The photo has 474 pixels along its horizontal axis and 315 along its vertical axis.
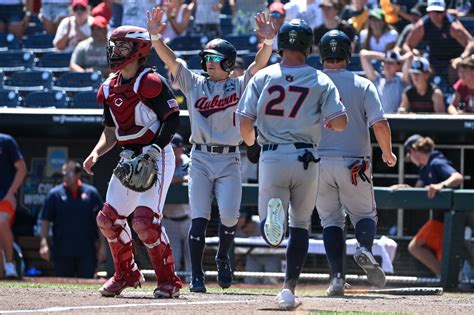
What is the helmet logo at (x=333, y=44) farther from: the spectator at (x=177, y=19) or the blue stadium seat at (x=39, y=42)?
the blue stadium seat at (x=39, y=42)

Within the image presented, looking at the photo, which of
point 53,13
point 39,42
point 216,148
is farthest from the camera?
point 53,13

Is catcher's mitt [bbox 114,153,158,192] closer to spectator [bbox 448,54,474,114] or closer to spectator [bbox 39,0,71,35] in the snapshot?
spectator [bbox 448,54,474,114]

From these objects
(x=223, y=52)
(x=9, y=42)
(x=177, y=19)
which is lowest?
(x=223, y=52)

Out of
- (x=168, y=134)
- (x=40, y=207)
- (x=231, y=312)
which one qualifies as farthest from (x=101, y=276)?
(x=231, y=312)

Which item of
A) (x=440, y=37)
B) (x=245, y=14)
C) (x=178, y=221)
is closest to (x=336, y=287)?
(x=178, y=221)

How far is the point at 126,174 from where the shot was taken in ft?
22.1

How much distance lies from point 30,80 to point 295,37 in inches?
303

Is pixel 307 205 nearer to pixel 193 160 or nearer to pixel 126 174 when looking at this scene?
pixel 126 174

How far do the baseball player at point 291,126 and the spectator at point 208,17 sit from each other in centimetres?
739

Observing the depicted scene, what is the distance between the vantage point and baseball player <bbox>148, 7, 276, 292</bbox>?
7984 mm

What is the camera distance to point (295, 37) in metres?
6.51

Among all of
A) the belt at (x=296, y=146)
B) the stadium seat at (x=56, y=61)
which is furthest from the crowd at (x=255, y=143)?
the stadium seat at (x=56, y=61)

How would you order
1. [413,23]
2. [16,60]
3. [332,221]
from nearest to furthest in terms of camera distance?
[332,221] < [413,23] < [16,60]

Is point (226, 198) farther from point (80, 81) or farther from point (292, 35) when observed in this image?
point (80, 81)
